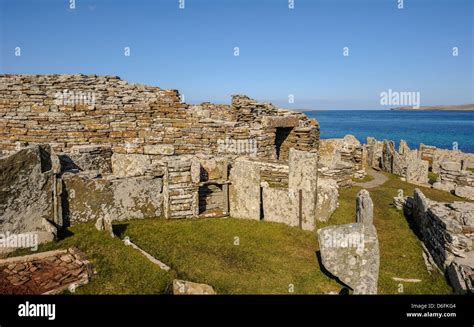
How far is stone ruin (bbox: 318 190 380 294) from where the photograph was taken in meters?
6.07

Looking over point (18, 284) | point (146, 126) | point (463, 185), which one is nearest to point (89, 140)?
point (146, 126)

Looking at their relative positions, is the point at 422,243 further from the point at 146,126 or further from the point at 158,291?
the point at 146,126

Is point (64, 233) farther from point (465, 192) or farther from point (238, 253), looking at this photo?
point (465, 192)

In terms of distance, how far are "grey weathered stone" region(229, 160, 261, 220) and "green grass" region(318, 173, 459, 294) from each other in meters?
1.95

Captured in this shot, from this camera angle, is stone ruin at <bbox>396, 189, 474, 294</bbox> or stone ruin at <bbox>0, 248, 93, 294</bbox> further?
stone ruin at <bbox>396, 189, 474, 294</bbox>

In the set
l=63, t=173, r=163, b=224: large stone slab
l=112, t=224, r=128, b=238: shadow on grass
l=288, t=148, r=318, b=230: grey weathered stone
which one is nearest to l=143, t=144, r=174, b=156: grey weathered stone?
l=63, t=173, r=163, b=224: large stone slab

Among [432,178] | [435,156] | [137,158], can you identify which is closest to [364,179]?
[432,178]

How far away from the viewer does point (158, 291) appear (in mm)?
5469

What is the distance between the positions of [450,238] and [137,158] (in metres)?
8.93

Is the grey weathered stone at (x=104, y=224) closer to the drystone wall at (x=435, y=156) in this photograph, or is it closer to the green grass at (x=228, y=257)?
the green grass at (x=228, y=257)

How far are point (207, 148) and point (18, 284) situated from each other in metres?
8.22

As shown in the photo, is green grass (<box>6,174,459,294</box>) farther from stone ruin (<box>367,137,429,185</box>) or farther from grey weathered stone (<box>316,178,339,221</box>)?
stone ruin (<box>367,137,429,185</box>)

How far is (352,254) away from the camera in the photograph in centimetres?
623
